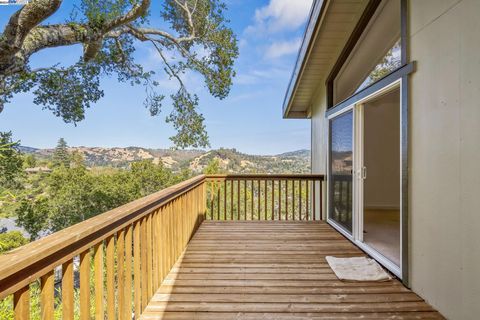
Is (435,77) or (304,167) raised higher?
(435,77)

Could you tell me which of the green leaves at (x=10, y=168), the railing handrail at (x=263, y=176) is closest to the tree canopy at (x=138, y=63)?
the green leaves at (x=10, y=168)

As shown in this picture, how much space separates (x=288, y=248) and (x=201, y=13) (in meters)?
7.57

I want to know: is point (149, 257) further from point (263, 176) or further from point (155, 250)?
point (263, 176)

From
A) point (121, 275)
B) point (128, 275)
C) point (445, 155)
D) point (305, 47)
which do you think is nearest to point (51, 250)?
point (121, 275)

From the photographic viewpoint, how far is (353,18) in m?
3.89

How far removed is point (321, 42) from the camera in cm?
452

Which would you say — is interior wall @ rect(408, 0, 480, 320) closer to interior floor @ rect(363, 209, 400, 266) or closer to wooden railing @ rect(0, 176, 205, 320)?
interior floor @ rect(363, 209, 400, 266)

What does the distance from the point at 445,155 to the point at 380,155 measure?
195 inches

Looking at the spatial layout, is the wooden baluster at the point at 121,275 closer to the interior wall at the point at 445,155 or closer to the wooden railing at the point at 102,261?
the wooden railing at the point at 102,261

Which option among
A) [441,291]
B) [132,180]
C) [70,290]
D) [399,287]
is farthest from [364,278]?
[132,180]

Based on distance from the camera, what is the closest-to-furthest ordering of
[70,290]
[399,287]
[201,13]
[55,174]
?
[70,290] → [399,287] → [201,13] → [55,174]

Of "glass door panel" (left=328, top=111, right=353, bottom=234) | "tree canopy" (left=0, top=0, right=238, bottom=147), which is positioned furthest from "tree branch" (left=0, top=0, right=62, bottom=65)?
"glass door panel" (left=328, top=111, right=353, bottom=234)

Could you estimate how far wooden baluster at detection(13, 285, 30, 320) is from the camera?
3.14 feet

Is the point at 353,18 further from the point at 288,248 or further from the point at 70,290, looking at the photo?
the point at 70,290
